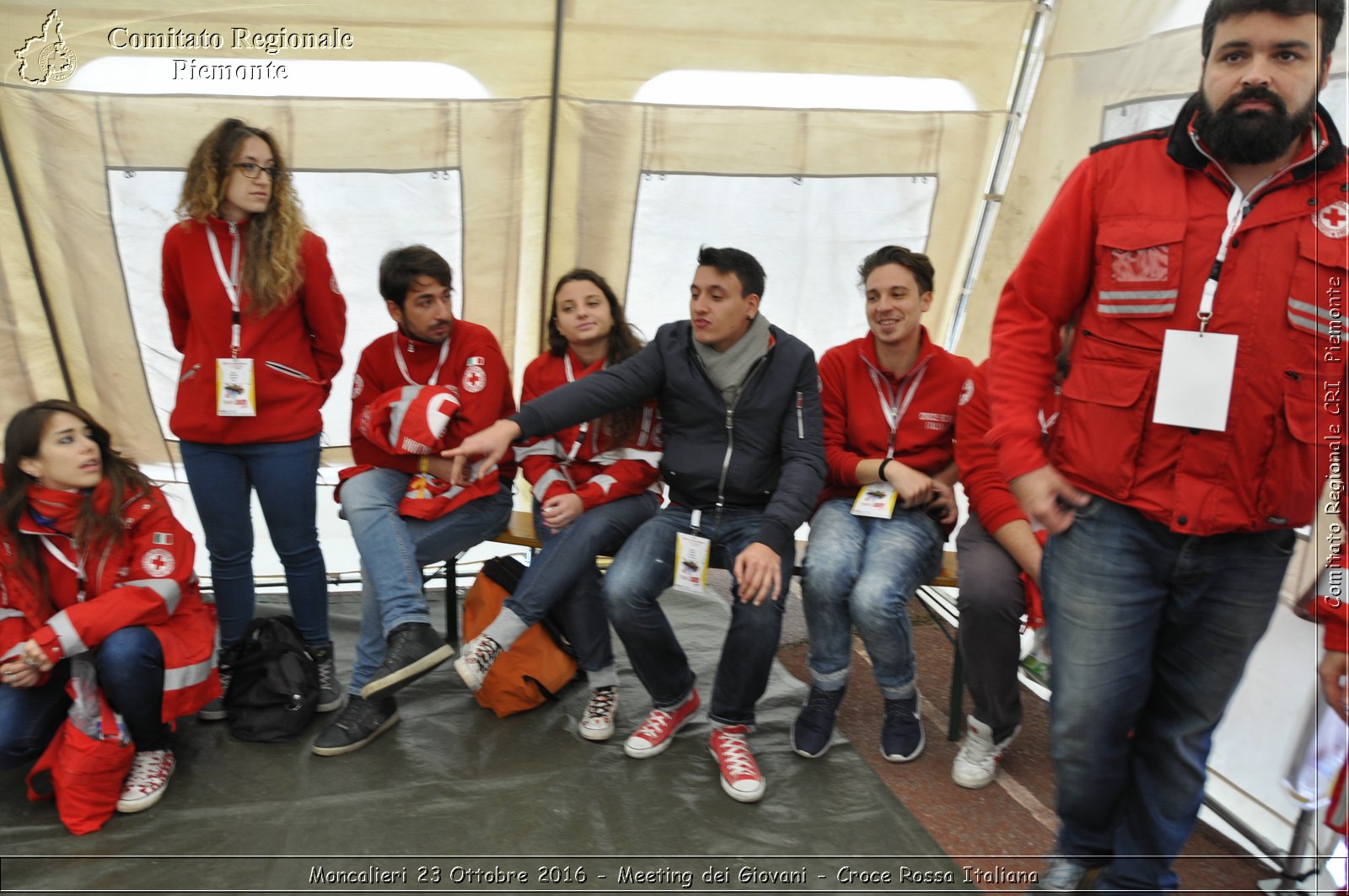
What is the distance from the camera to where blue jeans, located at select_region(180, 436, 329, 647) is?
267 cm

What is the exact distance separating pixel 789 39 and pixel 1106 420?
2.49 m

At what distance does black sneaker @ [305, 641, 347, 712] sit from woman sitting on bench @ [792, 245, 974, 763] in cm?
140

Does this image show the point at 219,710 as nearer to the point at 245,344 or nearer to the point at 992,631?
the point at 245,344

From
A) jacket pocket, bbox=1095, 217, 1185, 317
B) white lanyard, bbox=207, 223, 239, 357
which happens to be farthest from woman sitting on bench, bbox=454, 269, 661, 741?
jacket pocket, bbox=1095, 217, 1185, 317

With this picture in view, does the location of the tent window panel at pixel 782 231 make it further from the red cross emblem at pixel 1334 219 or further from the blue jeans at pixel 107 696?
the red cross emblem at pixel 1334 219

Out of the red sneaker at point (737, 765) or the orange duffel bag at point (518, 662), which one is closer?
the red sneaker at point (737, 765)

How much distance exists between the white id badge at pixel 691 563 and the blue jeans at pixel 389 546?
732 mm

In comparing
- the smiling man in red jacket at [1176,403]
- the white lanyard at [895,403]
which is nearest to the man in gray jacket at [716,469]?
the white lanyard at [895,403]

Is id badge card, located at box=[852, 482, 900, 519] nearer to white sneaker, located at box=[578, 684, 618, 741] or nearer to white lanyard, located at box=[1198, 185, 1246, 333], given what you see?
white sneaker, located at box=[578, 684, 618, 741]

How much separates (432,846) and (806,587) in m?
1.15

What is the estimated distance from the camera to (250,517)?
276 centimetres

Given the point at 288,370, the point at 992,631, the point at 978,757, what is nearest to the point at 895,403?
the point at 992,631

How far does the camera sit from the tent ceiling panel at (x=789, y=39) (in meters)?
3.47

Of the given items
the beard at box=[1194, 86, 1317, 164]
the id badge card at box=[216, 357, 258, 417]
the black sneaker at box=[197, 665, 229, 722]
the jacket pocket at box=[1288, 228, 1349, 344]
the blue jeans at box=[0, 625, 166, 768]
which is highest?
the beard at box=[1194, 86, 1317, 164]
